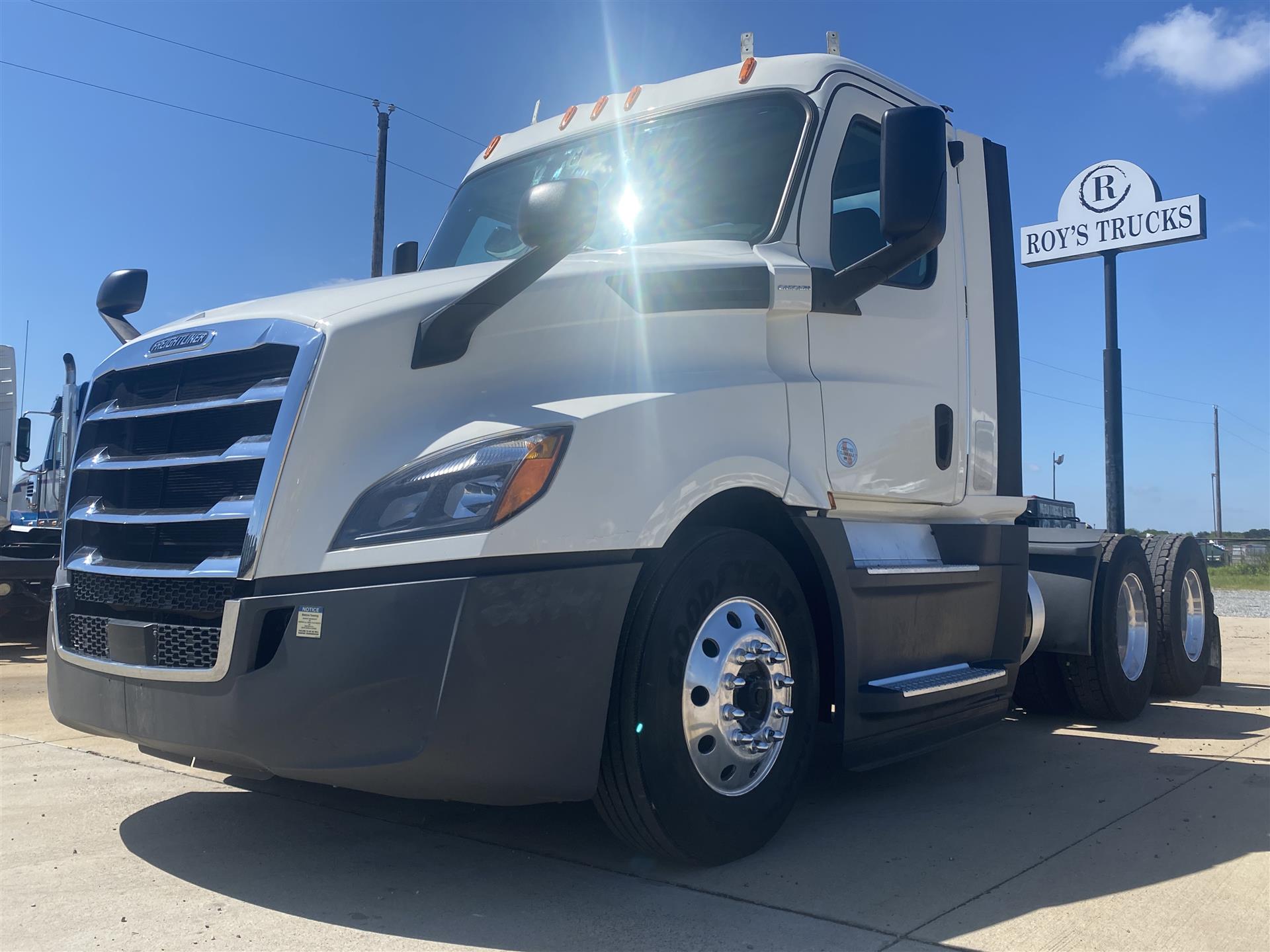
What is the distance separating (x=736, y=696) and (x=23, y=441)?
34.2 ft

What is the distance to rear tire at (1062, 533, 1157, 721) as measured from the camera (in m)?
6.39

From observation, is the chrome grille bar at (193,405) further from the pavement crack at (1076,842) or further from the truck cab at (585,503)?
the pavement crack at (1076,842)

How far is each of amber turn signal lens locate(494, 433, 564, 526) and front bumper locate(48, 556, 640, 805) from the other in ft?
0.59

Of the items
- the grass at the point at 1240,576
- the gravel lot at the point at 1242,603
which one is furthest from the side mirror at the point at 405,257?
the grass at the point at 1240,576

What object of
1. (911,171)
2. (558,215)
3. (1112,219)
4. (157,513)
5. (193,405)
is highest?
(1112,219)

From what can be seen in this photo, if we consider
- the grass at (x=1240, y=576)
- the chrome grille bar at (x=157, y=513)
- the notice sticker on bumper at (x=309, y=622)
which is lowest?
the grass at (x=1240, y=576)

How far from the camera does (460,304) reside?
324cm

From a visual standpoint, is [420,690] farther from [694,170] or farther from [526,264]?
[694,170]

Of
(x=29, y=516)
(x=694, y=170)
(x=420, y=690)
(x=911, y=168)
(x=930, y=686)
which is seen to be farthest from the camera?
(x=29, y=516)

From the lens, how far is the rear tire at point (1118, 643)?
21.0 feet

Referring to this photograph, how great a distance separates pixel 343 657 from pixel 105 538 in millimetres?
1164

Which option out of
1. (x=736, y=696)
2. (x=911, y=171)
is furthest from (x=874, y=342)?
(x=736, y=696)

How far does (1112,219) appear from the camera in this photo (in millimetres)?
20516

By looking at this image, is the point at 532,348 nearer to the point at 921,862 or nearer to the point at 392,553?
the point at 392,553
